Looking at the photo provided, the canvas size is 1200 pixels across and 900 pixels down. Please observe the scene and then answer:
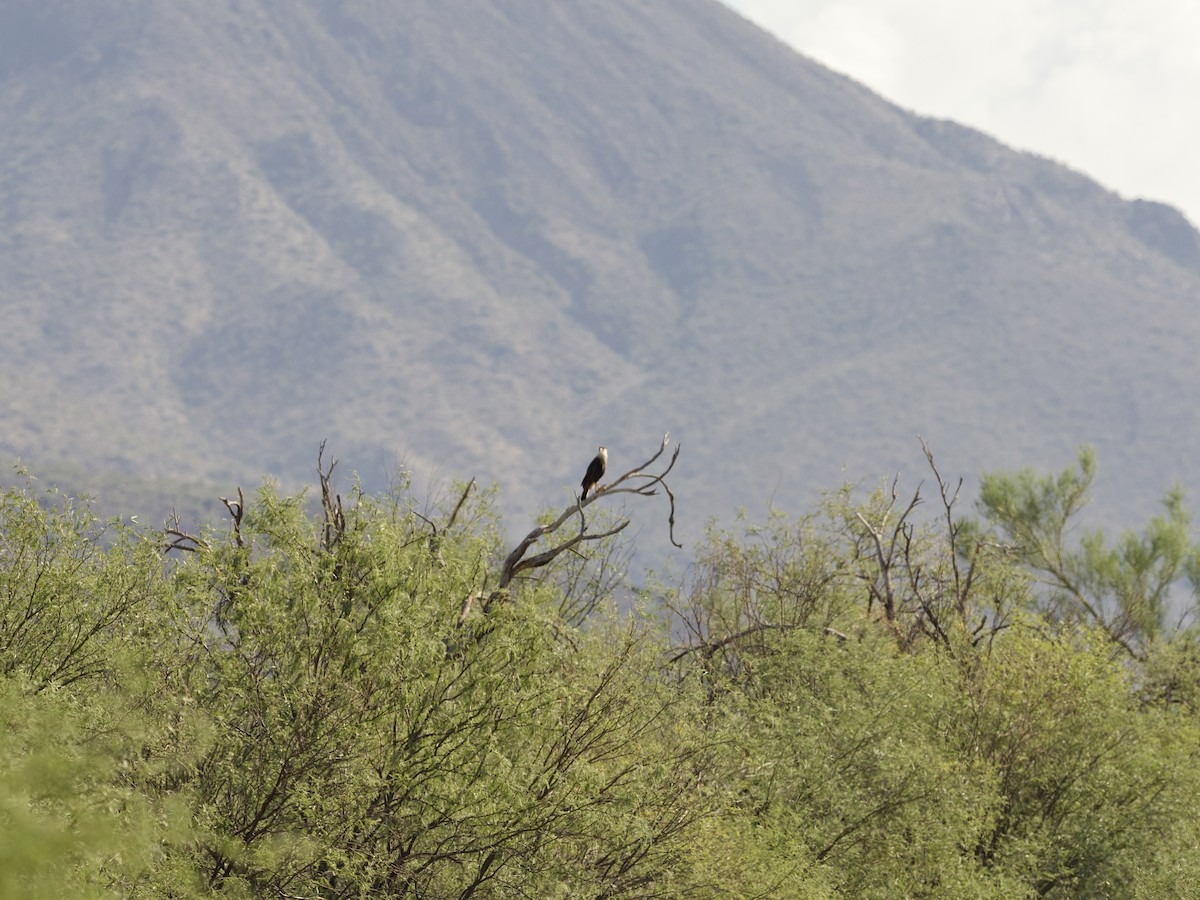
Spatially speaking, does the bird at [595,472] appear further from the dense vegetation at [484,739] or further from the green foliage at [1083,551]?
the green foliage at [1083,551]

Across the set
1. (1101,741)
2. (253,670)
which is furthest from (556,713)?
(1101,741)

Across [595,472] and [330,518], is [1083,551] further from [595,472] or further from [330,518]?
[595,472]

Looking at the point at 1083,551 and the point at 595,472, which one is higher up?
the point at 1083,551

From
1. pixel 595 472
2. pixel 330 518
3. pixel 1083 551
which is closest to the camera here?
pixel 595 472

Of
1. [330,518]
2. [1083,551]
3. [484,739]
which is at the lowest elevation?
[484,739]

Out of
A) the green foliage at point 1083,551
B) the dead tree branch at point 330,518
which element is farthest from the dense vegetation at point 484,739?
the green foliage at point 1083,551

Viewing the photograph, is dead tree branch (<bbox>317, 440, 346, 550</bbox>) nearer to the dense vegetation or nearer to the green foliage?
the dense vegetation

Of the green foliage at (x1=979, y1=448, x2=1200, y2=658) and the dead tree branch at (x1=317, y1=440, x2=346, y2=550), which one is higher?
the green foliage at (x1=979, y1=448, x2=1200, y2=658)

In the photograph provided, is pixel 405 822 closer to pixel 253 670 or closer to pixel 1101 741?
pixel 253 670

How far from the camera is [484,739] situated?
1738 cm

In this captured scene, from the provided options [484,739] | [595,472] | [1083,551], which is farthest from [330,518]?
[1083,551]

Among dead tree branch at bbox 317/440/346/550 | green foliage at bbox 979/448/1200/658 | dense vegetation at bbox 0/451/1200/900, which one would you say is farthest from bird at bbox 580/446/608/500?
→ green foliage at bbox 979/448/1200/658

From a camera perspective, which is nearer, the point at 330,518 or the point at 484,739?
the point at 484,739

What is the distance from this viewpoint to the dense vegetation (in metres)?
16.0
